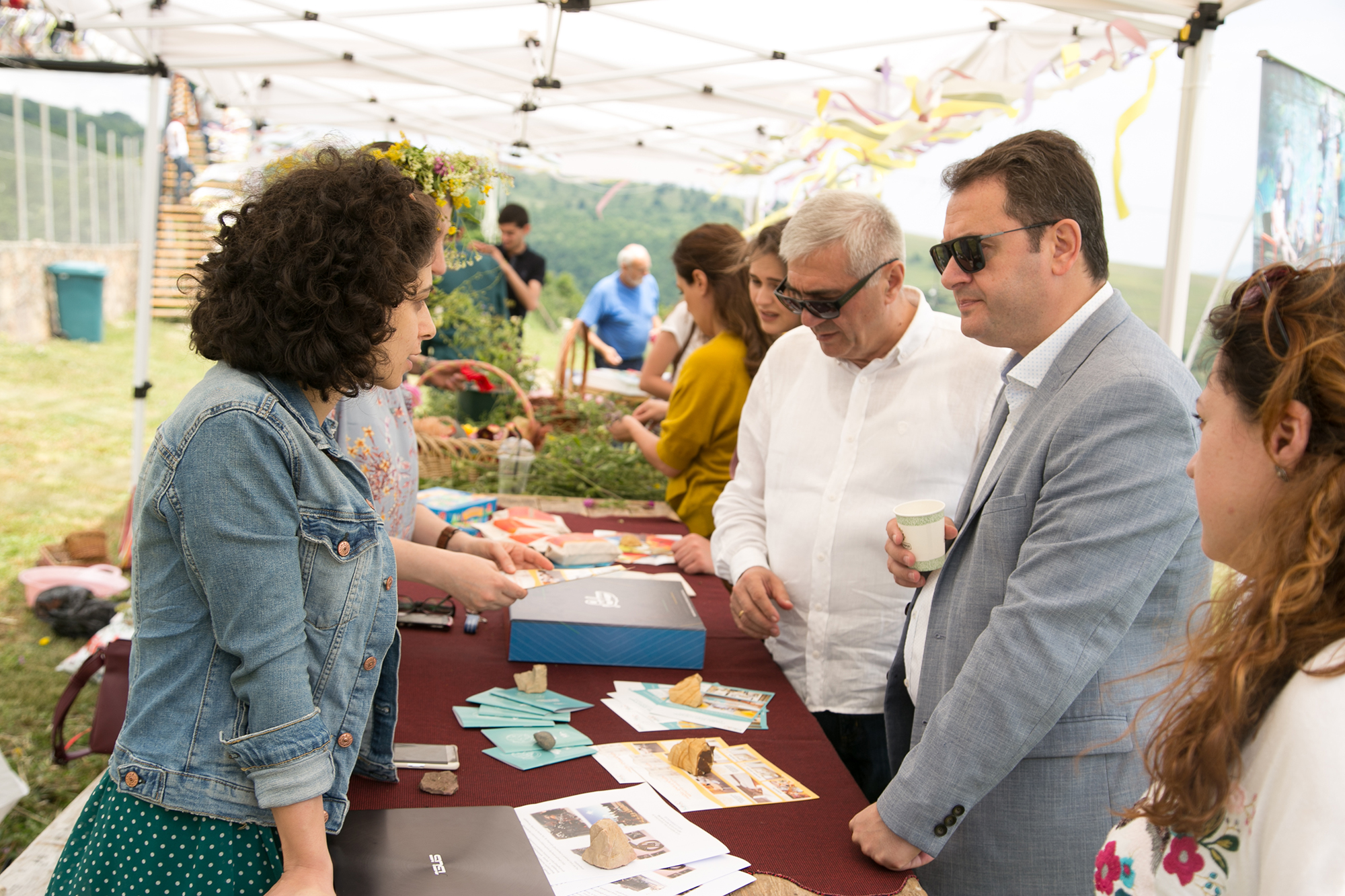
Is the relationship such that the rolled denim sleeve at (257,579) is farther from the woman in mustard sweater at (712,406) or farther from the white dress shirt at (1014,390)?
the woman in mustard sweater at (712,406)

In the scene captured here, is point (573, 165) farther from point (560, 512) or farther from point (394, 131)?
point (560, 512)

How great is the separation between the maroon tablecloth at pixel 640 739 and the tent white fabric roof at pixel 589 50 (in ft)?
8.69

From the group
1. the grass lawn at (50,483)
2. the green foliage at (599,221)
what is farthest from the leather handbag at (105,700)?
the green foliage at (599,221)

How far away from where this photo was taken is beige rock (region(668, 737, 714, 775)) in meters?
1.49

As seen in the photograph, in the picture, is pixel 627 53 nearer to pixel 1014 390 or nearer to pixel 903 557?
pixel 1014 390

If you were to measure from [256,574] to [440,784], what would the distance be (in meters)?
0.55

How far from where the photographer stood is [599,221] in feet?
57.5

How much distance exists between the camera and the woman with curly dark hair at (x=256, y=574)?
3.33 ft

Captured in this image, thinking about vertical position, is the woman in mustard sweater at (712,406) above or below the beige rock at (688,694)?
above

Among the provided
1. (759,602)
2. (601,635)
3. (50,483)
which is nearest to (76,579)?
(50,483)

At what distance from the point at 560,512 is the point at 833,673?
4.86ft

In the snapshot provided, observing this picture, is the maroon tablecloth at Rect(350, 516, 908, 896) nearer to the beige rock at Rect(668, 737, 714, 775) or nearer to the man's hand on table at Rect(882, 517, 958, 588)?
the beige rock at Rect(668, 737, 714, 775)

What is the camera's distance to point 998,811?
1490mm

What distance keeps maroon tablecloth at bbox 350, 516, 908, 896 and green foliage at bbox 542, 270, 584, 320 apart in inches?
588
